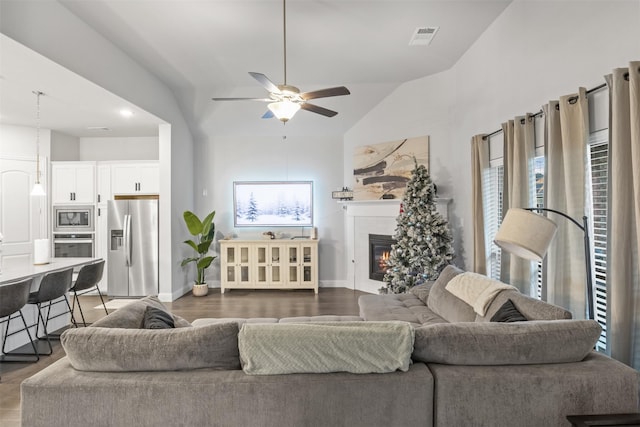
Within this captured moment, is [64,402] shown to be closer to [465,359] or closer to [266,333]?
[266,333]

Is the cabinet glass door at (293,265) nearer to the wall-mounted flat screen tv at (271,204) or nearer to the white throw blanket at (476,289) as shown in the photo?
the wall-mounted flat screen tv at (271,204)

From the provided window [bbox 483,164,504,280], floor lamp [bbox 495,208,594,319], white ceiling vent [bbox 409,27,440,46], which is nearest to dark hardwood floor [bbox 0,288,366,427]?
window [bbox 483,164,504,280]

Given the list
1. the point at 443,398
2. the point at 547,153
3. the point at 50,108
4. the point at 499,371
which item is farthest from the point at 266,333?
the point at 50,108

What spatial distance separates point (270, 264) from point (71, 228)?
3343 millimetres

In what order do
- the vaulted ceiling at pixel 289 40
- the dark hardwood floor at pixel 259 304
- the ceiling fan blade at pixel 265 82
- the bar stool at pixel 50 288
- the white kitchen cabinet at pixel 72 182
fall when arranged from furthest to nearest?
the white kitchen cabinet at pixel 72 182 → the dark hardwood floor at pixel 259 304 → the bar stool at pixel 50 288 → the vaulted ceiling at pixel 289 40 → the ceiling fan blade at pixel 265 82

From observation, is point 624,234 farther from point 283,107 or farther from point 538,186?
point 283,107

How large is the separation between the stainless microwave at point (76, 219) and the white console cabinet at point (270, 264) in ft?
7.22

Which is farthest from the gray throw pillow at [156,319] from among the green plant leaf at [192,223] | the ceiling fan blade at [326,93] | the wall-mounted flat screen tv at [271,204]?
the wall-mounted flat screen tv at [271,204]

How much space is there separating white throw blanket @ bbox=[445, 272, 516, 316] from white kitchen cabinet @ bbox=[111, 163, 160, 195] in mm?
4913

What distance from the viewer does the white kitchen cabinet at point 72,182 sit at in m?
5.84

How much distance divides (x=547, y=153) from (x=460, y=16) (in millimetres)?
1674

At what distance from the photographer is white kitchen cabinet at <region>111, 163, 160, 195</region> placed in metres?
5.88

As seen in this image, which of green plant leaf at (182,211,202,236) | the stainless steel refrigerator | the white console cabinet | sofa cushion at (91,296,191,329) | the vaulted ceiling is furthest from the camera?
the white console cabinet

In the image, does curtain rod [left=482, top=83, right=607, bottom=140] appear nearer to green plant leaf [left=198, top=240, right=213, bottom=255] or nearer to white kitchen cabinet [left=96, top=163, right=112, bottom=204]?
green plant leaf [left=198, top=240, right=213, bottom=255]
